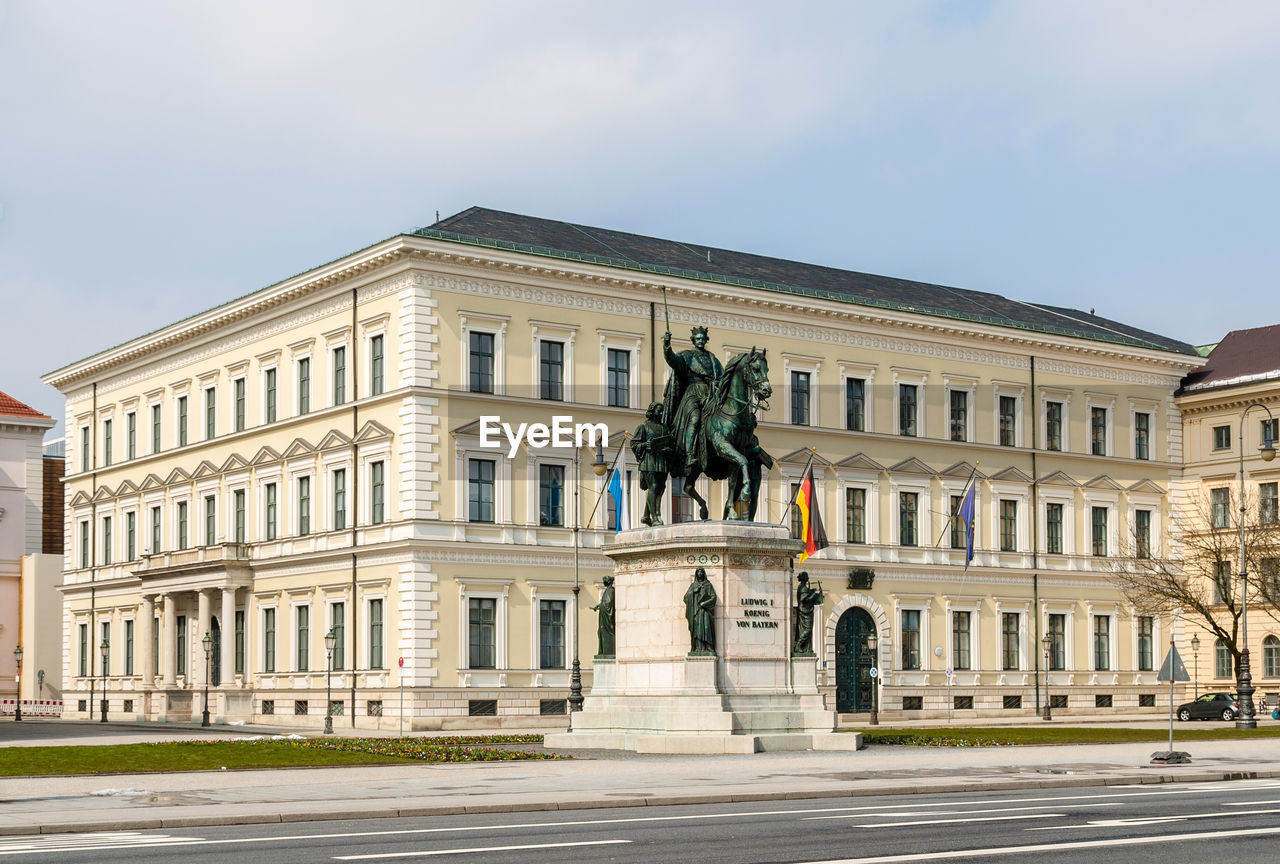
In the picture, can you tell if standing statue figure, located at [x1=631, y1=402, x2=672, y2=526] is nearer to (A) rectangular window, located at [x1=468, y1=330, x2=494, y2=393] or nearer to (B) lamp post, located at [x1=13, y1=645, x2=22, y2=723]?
(A) rectangular window, located at [x1=468, y1=330, x2=494, y2=393]

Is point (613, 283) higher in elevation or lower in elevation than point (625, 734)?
higher

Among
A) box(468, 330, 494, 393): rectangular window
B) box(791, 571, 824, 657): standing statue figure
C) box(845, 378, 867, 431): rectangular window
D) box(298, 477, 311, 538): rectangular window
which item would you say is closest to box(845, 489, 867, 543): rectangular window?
box(845, 378, 867, 431): rectangular window

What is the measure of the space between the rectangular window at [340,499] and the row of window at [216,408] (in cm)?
271

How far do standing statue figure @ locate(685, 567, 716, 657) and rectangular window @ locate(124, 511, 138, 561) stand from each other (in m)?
52.8

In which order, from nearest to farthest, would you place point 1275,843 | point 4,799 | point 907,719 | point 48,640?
point 1275,843 → point 4,799 → point 907,719 → point 48,640

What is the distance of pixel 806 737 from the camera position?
38.1 metres

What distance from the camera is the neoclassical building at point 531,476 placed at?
6706cm

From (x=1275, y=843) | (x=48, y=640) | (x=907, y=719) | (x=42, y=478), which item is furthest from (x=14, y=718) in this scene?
(x=1275, y=843)

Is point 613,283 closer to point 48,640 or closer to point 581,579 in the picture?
point 581,579

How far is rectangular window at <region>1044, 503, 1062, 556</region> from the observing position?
82.9 m

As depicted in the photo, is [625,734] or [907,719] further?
[907,719]

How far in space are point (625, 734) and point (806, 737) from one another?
368 cm

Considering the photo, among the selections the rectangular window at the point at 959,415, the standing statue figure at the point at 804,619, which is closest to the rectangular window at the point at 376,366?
the rectangular window at the point at 959,415

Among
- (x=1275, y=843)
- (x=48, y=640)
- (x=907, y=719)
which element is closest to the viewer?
(x=1275, y=843)
